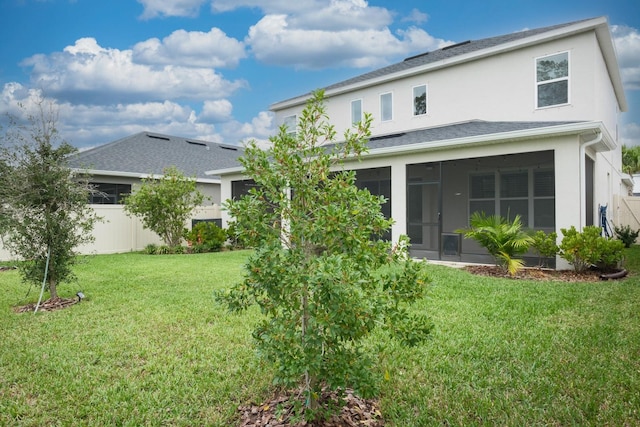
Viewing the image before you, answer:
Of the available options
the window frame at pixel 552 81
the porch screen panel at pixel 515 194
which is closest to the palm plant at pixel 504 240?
the porch screen panel at pixel 515 194

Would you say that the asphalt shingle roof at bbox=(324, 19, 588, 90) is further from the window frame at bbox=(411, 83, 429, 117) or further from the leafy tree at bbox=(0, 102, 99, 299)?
the leafy tree at bbox=(0, 102, 99, 299)

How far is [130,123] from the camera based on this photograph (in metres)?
24.5

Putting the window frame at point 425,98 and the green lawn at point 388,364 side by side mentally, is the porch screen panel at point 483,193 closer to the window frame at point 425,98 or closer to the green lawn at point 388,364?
the window frame at point 425,98

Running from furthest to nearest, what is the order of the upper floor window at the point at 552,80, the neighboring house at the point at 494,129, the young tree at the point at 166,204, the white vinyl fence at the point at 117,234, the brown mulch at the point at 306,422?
the white vinyl fence at the point at 117,234 < the young tree at the point at 166,204 < the upper floor window at the point at 552,80 < the neighboring house at the point at 494,129 < the brown mulch at the point at 306,422

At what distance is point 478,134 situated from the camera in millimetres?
10547

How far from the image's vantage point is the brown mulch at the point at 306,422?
2943 millimetres

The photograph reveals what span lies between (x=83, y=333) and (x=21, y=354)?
0.77 meters

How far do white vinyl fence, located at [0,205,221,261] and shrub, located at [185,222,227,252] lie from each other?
1893 millimetres

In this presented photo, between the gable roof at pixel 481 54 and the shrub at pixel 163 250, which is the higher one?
the gable roof at pixel 481 54

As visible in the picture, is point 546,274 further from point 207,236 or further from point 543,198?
point 207,236

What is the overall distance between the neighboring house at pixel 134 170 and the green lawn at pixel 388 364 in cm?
719

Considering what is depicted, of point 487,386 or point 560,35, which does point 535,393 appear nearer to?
point 487,386

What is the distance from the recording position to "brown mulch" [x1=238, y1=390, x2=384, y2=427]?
9.66ft

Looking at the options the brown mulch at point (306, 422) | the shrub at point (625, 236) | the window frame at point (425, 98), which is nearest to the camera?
the brown mulch at point (306, 422)
